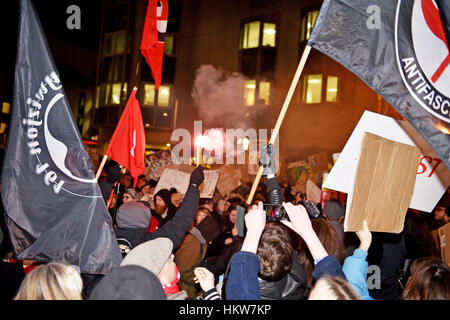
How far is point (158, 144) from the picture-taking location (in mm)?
26469

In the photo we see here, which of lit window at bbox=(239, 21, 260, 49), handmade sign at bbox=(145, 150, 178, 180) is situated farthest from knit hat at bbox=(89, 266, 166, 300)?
lit window at bbox=(239, 21, 260, 49)

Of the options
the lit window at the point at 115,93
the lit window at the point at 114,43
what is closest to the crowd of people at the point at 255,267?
the lit window at the point at 115,93

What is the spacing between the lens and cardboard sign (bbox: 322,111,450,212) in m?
3.19

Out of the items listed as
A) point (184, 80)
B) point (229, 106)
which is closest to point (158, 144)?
point (184, 80)

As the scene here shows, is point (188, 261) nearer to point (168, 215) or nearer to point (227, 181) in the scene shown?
point (168, 215)

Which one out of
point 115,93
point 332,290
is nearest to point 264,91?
point 115,93

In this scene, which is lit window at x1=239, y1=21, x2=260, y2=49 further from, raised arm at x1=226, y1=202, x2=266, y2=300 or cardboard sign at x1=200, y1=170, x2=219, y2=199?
raised arm at x1=226, y1=202, x2=266, y2=300

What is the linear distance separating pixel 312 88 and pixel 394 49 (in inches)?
706

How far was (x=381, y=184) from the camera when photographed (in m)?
2.84

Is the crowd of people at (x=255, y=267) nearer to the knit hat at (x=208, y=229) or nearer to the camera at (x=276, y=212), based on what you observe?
the camera at (x=276, y=212)

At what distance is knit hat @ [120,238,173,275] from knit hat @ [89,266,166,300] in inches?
30.9

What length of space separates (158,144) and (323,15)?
79.5ft

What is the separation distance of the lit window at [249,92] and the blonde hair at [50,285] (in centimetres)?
1923

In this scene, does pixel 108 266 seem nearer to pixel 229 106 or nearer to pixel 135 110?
pixel 135 110
